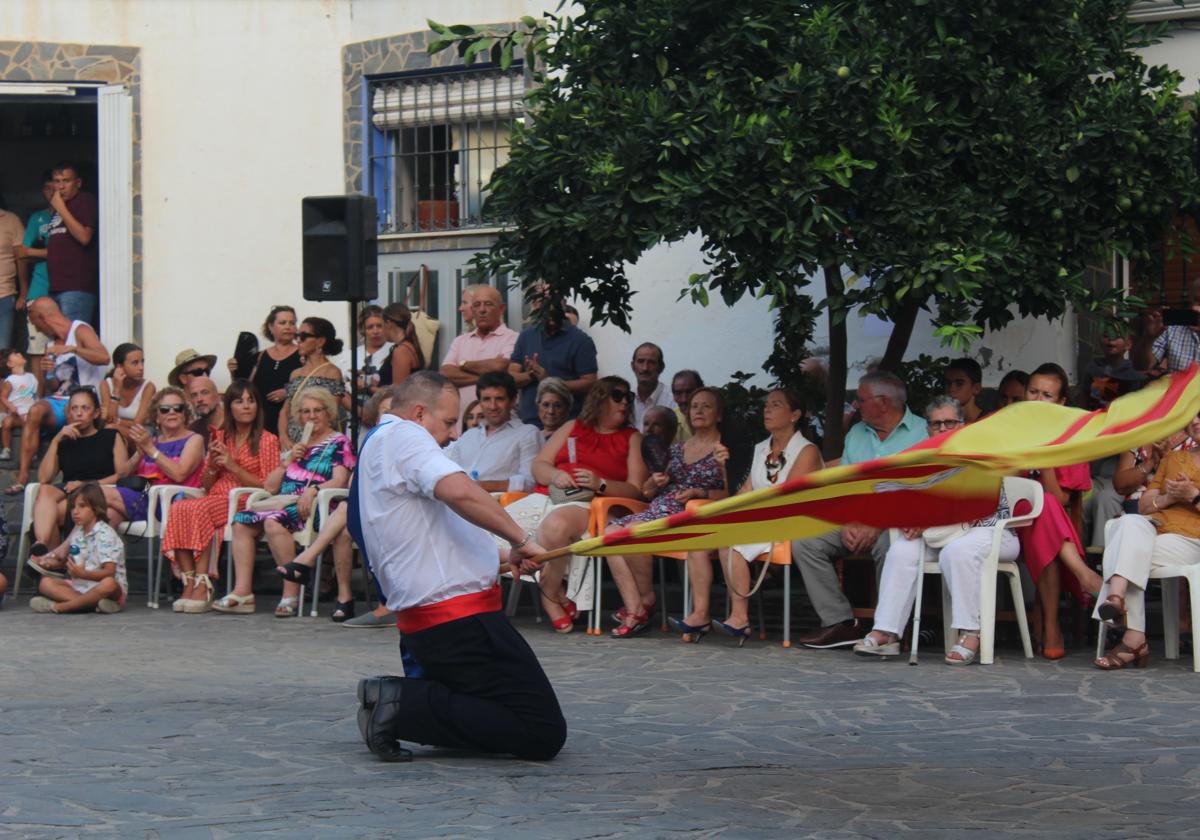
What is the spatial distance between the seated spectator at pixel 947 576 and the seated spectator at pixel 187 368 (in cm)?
823

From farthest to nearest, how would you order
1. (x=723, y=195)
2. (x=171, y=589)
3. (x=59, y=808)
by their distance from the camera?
(x=171, y=589)
(x=723, y=195)
(x=59, y=808)

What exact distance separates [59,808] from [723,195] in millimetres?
5826

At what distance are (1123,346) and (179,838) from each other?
855 cm

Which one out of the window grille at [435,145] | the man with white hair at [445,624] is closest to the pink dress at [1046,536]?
the man with white hair at [445,624]

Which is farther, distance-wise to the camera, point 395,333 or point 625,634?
point 395,333

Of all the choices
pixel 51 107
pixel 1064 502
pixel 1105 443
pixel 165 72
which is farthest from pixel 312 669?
pixel 51 107

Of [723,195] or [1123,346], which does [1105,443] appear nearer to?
[723,195]

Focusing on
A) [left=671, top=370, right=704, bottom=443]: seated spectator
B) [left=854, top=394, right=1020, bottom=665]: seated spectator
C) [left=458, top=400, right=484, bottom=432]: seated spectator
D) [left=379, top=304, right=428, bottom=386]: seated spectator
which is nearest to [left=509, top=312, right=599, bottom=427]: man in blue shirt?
[left=458, top=400, right=484, bottom=432]: seated spectator

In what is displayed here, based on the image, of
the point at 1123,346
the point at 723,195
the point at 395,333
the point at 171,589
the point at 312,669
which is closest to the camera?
the point at 312,669

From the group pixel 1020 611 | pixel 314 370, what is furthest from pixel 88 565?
pixel 1020 611

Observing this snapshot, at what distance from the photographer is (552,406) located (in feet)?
42.2

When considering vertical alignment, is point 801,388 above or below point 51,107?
below

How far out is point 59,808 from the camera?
625 cm

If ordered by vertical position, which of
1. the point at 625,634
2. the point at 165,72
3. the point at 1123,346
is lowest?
the point at 625,634
